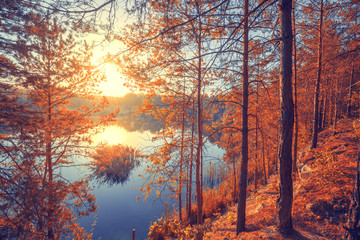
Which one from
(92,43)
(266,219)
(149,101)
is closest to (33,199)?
(92,43)

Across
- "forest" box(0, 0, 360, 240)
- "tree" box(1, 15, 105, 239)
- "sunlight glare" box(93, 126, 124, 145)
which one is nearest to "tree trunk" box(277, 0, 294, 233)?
"forest" box(0, 0, 360, 240)

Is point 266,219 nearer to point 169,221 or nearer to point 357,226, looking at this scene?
point 357,226

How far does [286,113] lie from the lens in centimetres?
306

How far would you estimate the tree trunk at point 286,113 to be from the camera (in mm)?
2988

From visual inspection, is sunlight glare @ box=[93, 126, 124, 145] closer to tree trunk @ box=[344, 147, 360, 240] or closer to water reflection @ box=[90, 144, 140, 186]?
water reflection @ box=[90, 144, 140, 186]

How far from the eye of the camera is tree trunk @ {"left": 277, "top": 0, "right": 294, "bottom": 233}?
2.99 metres

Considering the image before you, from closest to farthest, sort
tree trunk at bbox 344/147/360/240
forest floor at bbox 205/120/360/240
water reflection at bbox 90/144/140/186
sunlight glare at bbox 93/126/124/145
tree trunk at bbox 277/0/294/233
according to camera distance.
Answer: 1. tree trunk at bbox 344/147/360/240
2. tree trunk at bbox 277/0/294/233
3. forest floor at bbox 205/120/360/240
4. water reflection at bbox 90/144/140/186
5. sunlight glare at bbox 93/126/124/145

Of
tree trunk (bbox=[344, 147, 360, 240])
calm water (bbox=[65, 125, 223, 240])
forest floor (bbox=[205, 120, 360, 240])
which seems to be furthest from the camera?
calm water (bbox=[65, 125, 223, 240])

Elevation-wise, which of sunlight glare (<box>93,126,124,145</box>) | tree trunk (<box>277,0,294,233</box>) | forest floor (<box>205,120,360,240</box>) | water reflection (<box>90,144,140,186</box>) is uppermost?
tree trunk (<box>277,0,294,233</box>)

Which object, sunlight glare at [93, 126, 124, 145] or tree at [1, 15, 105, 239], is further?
sunlight glare at [93, 126, 124, 145]

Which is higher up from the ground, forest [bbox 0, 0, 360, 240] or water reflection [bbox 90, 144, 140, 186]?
forest [bbox 0, 0, 360, 240]

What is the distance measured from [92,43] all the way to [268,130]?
446 inches

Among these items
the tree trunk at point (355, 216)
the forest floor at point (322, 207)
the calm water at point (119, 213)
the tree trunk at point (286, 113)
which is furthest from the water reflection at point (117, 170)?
the tree trunk at point (355, 216)

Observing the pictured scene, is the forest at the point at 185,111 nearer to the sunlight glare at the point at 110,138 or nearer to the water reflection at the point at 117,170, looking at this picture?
the water reflection at the point at 117,170
